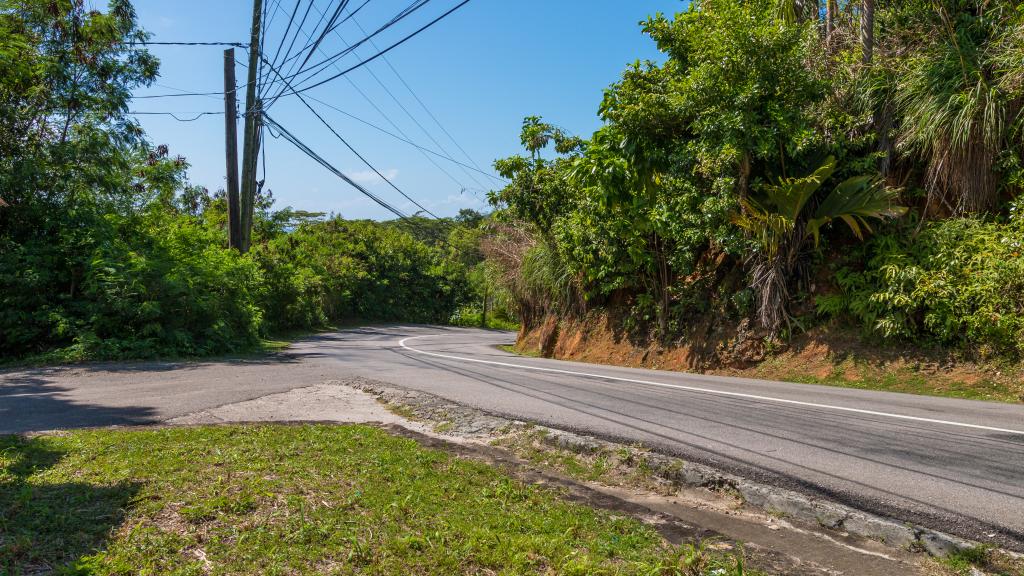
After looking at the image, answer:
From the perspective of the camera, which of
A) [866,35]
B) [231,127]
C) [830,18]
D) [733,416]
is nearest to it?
[733,416]

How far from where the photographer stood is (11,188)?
536 inches

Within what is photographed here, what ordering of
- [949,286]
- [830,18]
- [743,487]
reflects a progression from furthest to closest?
A: 1. [830,18]
2. [949,286]
3. [743,487]

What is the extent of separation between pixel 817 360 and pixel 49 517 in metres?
11.3

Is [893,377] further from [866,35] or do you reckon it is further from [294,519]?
[294,519]

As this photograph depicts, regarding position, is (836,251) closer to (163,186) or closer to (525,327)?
(525,327)

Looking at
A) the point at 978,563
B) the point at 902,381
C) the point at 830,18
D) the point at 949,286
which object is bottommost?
the point at 978,563

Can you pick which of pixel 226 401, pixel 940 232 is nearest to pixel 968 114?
pixel 940 232

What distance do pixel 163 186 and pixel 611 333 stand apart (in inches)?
597

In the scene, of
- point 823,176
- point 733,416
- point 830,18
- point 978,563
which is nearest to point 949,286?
point 823,176

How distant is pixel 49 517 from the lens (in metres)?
3.43

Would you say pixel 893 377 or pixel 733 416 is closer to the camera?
pixel 733 416

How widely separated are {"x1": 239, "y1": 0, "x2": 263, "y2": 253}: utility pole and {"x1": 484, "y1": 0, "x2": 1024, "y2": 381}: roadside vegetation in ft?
35.6

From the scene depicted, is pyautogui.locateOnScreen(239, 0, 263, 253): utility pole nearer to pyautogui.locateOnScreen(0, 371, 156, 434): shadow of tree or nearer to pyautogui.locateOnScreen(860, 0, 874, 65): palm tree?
pyautogui.locateOnScreen(0, 371, 156, 434): shadow of tree

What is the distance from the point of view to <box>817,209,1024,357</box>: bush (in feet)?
29.8
